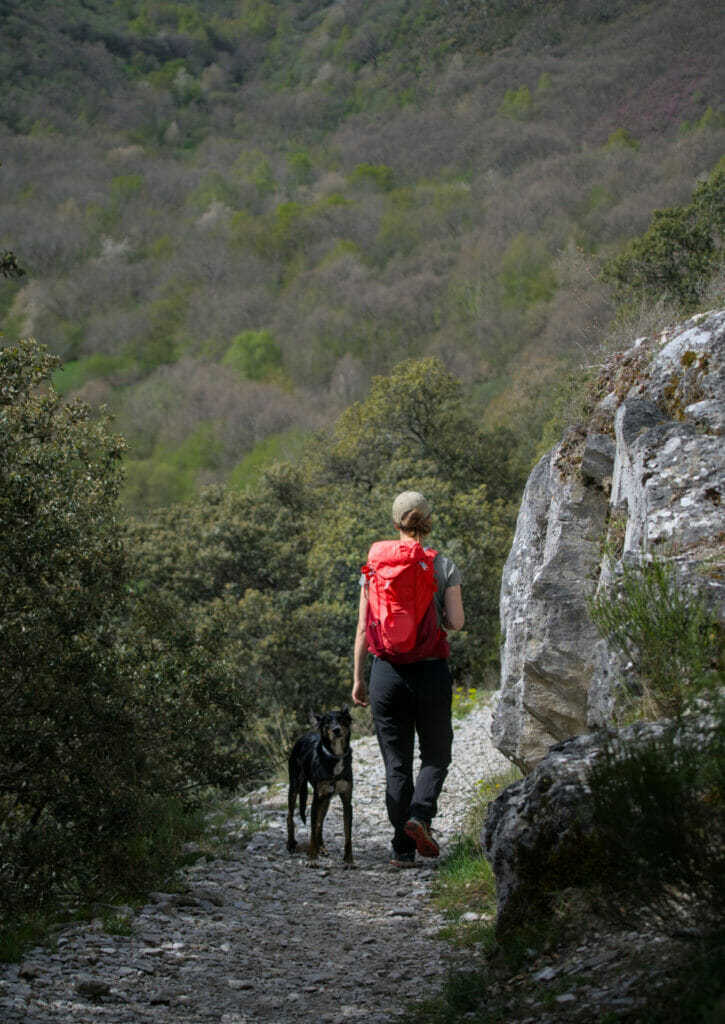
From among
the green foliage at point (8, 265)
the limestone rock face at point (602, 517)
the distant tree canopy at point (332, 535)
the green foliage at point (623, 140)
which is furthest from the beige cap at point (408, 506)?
the green foliage at point (623, 140)

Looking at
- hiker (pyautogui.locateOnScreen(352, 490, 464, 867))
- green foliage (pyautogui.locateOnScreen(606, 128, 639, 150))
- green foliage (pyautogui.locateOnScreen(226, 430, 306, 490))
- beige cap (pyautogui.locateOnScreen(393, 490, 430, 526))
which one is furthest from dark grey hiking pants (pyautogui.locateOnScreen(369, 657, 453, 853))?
green foliage (pyautogui.locateOnScreen(606, 128, 639, 150))

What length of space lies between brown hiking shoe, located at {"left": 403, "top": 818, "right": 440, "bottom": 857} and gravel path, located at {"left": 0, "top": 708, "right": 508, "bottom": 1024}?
0.63 ft

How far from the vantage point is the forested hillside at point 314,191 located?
56.8 meters

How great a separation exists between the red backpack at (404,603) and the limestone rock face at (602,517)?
2.26ft

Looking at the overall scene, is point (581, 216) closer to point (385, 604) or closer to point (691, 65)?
point (691, 65)

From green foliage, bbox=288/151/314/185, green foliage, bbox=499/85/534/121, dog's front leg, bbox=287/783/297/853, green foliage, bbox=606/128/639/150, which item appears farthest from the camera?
green foliage, bbox=288/151/314/185

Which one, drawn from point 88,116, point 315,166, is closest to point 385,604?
point 315,166

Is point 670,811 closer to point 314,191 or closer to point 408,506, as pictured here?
point 408,506

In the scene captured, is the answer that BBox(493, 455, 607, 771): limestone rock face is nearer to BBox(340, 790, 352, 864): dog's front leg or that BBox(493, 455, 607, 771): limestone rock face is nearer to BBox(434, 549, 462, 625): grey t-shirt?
BBox(434, 549, 462, 625): grey t-shirt

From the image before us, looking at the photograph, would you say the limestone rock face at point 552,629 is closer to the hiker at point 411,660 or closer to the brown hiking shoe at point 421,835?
the hiker at point 411,660

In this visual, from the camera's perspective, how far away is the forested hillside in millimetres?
56812

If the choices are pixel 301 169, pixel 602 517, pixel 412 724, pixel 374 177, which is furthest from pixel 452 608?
pixel 301 169

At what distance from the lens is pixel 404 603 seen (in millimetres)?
5711

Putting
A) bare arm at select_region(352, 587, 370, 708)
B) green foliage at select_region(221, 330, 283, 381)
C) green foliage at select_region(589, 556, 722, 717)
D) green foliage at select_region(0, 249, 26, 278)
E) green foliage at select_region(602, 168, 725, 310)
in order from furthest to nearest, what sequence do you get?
green foliage at select_region(221, 330, 283, 381) < green foliage at select_region(602, 168, 725, 310) < green foliage at select_region(0, 249, 26, 278) < bare arm at select_region(352, 587, 370, 708) < green foliage at select_region(589, 556, 722, 717)
